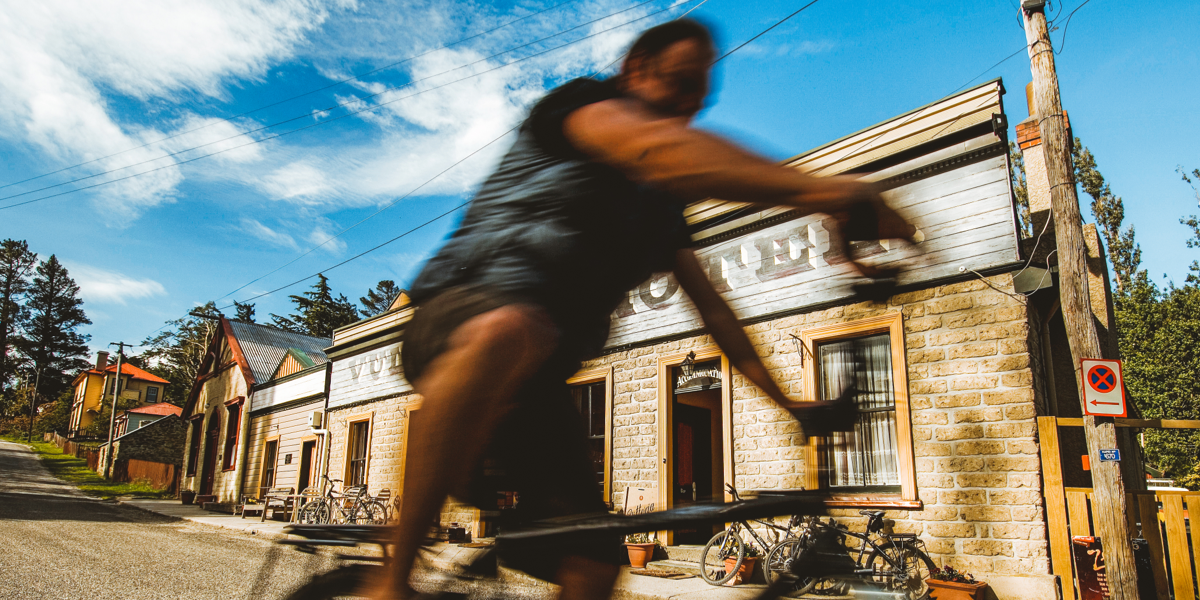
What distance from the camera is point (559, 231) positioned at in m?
0.95

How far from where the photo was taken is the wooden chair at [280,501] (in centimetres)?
1603

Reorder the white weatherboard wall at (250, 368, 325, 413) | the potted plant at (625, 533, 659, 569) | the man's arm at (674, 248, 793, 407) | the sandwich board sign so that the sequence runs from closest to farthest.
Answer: the man's arm at (674, 248, 793, 407) → the sandwich board sign → the potted plant at (625, 533, 659, 569) → the white weatherboard wall at (250, 368, 325, 413)

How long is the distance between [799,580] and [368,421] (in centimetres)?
1535

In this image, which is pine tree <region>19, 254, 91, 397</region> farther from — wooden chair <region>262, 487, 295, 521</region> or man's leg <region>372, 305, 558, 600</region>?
man's leg <region>372, 305, 558, 600</region>

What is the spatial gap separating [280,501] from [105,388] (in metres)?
58.8

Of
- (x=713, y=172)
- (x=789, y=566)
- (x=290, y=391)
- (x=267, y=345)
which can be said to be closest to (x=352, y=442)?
(x=290, y=391)

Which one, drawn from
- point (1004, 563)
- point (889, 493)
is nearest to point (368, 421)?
point (889, 493)

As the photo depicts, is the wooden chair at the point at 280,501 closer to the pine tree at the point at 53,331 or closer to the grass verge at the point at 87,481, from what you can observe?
the grass verge at the point at 87,481

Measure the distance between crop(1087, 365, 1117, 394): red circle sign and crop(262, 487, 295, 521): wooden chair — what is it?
53.5 feet

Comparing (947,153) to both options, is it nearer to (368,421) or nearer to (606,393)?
(606,393)

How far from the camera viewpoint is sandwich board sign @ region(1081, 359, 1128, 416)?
636 cm

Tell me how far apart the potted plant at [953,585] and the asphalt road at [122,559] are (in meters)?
6.24

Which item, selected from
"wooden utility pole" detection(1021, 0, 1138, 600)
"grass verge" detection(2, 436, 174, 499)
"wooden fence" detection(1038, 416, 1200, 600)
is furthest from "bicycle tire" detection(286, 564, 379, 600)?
"grass verge" detection(2, 436, 174, 499)

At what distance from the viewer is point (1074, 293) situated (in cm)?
666
